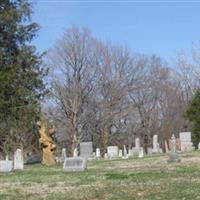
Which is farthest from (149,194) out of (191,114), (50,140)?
(191,114)

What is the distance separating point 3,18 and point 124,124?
37.9 m

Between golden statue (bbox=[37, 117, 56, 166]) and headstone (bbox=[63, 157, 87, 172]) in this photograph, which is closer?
headstone (bbox=[63, 157, 87, 172])

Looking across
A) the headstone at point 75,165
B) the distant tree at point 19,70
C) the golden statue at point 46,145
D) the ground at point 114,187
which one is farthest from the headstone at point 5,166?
the distant tree at point 19,70

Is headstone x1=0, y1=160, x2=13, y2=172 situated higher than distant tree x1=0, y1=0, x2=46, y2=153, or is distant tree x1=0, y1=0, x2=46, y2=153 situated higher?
distant tree x1=0, y1=0, x2=46, y2=153

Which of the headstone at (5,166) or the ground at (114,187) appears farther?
the headstone at (5,166)

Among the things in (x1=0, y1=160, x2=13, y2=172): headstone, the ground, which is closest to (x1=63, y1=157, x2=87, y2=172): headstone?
the ground

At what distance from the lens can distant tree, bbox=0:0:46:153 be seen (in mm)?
39812

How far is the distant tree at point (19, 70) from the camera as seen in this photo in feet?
131

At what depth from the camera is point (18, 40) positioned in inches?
1671

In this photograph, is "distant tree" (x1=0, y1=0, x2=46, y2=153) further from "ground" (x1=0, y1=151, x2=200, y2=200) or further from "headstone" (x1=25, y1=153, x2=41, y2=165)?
"ground" (x1=0, y1=151, x2=200, y2=200)

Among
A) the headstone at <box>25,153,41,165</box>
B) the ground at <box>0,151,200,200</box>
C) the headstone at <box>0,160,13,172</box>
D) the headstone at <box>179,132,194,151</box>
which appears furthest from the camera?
the headstone at <box>25,153,41,165</box>

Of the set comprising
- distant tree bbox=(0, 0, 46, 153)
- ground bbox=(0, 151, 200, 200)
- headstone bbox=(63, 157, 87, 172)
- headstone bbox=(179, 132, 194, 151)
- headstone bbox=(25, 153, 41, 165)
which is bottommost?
ground bbox=(0, 151, 200, 200)

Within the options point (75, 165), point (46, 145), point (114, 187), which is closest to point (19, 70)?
point (46, 145)

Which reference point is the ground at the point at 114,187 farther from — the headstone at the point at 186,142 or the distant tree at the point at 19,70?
the headstone at the point at 186,142
